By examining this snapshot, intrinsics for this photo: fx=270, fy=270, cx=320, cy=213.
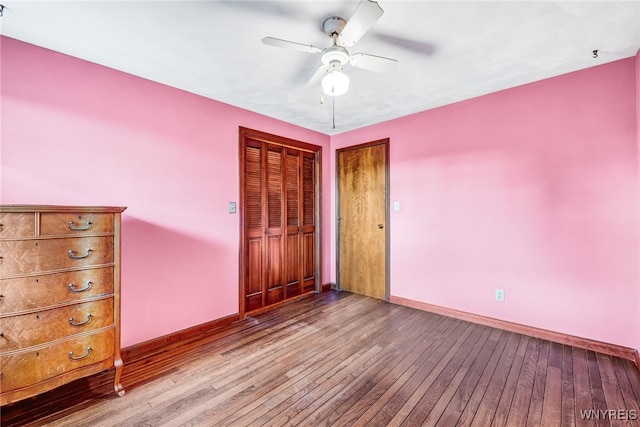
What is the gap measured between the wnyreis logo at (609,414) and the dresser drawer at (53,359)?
298 centimetres

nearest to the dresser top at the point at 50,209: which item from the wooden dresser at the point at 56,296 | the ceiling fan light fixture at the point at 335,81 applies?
the wooden dresser at the point at 56,296

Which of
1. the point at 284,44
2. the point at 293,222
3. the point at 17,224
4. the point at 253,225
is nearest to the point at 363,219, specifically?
the point at 293,222

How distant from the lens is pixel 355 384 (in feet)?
6.21

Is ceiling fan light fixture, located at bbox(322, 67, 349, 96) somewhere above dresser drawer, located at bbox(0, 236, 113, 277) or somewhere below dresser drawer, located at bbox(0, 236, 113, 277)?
above

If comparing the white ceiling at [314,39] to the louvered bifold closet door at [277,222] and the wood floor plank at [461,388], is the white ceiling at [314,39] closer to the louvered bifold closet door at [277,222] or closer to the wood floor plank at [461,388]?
the louvered bifold closet door at [277,222]

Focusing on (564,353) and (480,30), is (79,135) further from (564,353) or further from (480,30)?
(564,353)

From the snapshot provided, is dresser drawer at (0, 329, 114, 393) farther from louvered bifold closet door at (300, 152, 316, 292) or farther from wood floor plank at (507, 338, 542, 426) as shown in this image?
wood floor plank at (507, 338, 542, 426)

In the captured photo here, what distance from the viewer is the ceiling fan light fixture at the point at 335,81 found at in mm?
1716

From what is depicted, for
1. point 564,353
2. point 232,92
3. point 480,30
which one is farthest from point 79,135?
point 564,353

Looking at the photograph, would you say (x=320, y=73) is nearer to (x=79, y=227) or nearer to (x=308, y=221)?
(x=79, y=227)

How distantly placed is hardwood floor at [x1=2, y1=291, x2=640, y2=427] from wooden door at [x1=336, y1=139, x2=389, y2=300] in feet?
3.63

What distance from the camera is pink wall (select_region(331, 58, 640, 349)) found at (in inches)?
86.5

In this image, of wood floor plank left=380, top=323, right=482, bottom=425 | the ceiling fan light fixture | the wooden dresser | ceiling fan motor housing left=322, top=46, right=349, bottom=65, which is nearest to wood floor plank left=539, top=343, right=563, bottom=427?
wood floor plank left=380, top=323, right=482, bottom=425

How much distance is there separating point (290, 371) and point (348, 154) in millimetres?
2931
